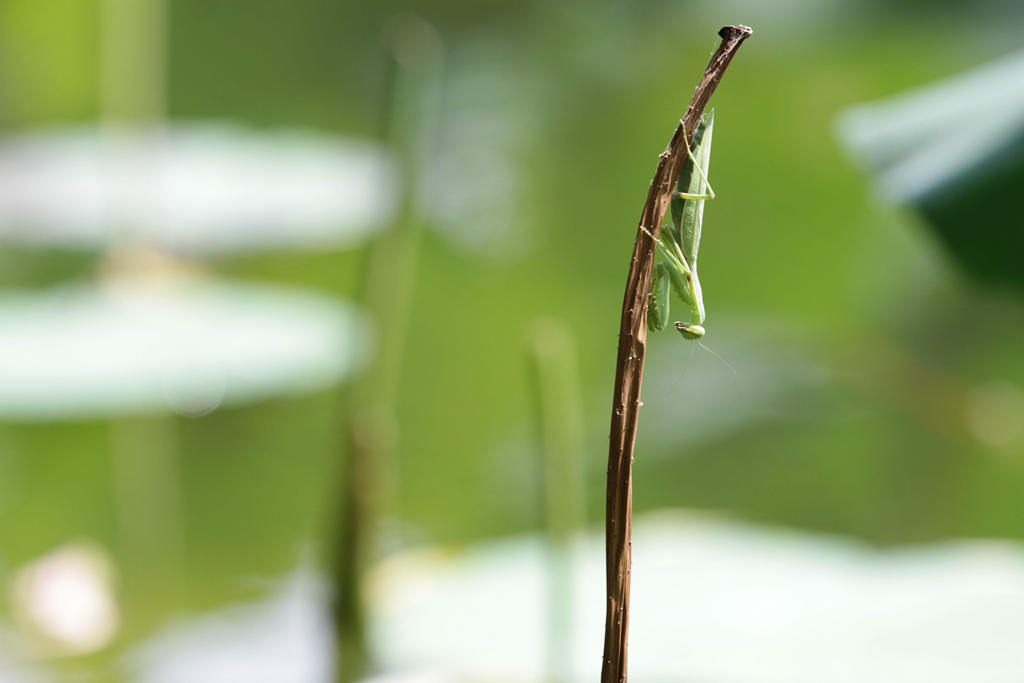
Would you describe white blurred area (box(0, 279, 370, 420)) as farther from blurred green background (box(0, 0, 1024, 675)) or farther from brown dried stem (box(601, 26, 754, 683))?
brown dried stem (box(601, 26, 754, 683))

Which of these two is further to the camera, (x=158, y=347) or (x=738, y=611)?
(x=158, y=347)

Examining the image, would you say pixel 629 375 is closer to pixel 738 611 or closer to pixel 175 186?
pixel 738 611

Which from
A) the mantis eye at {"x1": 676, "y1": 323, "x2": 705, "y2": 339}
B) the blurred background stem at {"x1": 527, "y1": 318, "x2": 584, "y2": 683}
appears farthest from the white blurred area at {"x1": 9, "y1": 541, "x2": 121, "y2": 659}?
the mantis eye at {"x1": 676, "y1": 323, "x2": 705, "y2": 339}

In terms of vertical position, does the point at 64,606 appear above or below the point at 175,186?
below

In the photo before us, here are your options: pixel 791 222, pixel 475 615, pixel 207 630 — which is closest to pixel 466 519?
pixel 207 630

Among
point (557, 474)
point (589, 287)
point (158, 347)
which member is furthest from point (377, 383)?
point (589, 287)

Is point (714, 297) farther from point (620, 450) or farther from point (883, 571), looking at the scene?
point (620, 450)

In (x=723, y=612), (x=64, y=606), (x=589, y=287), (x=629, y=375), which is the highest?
(x=629, y=375)
